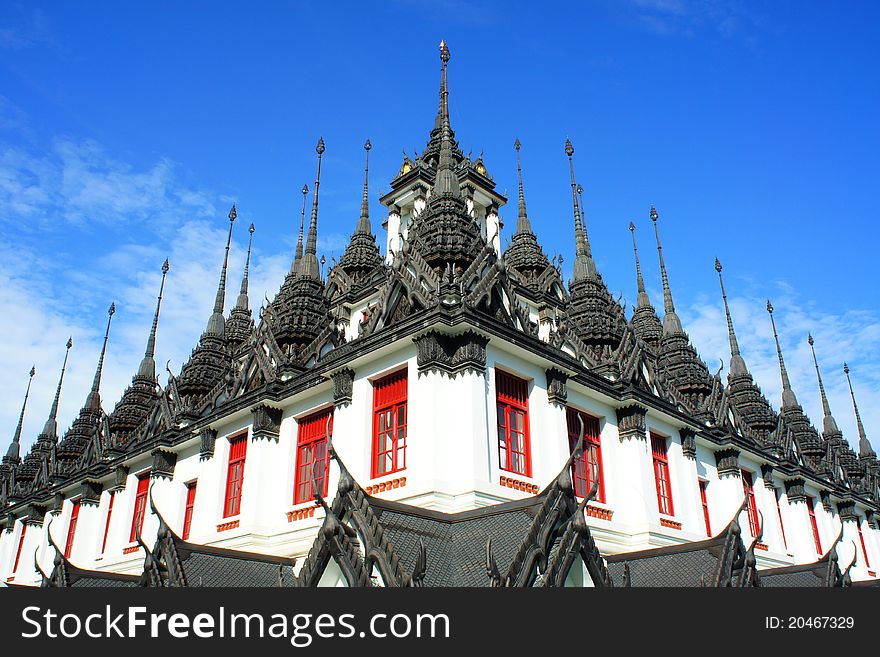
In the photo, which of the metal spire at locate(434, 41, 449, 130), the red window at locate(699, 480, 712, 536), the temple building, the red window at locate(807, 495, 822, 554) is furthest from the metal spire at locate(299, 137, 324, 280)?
the red window at locate(807, 495, 822, 554)

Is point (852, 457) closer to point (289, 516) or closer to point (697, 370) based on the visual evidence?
point (697, 370)

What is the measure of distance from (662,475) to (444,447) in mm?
8871

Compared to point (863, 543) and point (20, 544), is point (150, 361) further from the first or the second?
point (863, 543)

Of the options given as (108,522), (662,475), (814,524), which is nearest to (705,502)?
(662,475)

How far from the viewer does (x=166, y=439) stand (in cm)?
2316

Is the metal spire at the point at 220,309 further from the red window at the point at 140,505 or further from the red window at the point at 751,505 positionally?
the red window at the point at 751,505

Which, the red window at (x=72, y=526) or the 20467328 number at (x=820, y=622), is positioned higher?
the red window at (x=72, y=526)

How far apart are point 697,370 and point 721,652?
62.5 feet

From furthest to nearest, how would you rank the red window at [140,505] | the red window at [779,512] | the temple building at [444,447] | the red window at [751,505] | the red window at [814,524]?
the red window at [814,524] < the red window at [779,512] < the red window at [140,505] < the red window at [751,505] < the temple building at [444,447]

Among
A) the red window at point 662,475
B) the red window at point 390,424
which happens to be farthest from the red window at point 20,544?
the red window at point 662,475

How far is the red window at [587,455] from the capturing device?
17977 millimetres

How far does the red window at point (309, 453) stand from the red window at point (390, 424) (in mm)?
1731

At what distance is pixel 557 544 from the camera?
10.9m

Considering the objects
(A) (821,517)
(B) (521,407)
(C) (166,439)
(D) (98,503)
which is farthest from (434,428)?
(A) (821,517)
